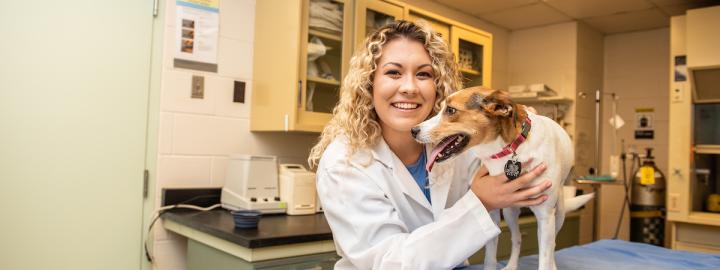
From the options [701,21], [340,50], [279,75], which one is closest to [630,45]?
[701,21]

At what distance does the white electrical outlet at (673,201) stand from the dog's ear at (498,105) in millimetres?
2877

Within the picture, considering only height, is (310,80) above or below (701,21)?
below

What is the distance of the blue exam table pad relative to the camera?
1.46m

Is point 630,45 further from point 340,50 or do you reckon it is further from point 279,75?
point 279,75

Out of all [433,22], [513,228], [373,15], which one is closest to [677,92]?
[433,22]

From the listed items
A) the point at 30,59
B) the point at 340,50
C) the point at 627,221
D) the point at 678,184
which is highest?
the point at 340,50

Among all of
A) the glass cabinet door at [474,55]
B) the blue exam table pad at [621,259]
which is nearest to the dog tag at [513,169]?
the blue exam table pad at [621,259]

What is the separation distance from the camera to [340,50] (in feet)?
8.44

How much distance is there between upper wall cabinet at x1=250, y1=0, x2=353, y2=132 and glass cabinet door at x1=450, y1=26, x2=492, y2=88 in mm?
906

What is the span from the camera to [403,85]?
1242mm

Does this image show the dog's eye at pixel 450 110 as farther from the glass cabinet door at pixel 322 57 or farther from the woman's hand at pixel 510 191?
the glass cabinet door at pixel 322 57

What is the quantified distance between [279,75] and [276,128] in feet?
0.86

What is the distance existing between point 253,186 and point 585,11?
2.94m

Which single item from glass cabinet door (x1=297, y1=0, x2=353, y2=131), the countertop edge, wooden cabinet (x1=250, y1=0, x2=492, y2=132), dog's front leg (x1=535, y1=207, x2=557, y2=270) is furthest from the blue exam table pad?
glass cabinet door (x1=297, y1=0, x2=353, y2=131)
